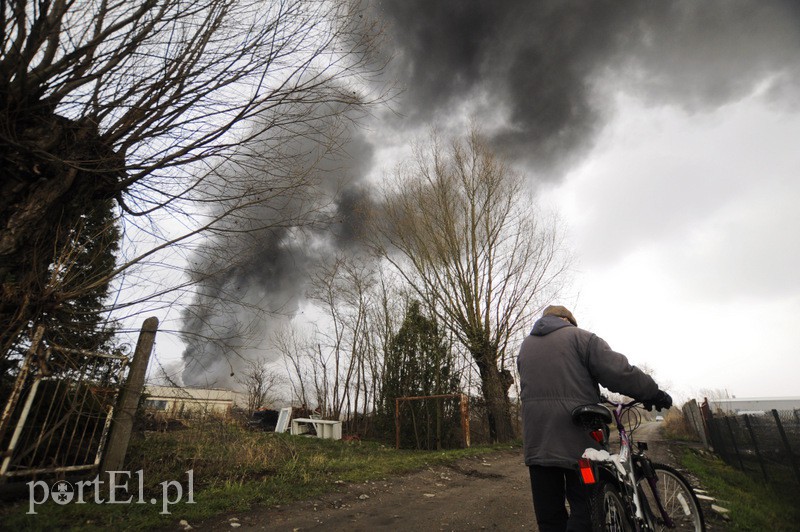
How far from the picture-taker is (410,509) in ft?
15.1

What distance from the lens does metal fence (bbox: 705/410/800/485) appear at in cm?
458

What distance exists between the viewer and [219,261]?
4402 mm

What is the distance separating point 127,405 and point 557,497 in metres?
4.91

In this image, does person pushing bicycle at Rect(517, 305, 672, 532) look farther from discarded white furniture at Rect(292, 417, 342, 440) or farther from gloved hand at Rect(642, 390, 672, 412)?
discarded white furniture at Rect(292, 417, 342, 440)

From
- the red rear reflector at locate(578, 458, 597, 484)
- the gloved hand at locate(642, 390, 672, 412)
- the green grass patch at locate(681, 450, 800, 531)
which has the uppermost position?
the gloved hand at locate(642, 390, 672, 412)

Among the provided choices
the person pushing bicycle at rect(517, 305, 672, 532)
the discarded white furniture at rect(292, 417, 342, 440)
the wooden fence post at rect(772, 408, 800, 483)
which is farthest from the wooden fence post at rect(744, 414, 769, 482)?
the discarded white furniture at rect(292, 417, 342, 440)

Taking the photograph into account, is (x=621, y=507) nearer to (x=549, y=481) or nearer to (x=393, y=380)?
(x=549, y=481)

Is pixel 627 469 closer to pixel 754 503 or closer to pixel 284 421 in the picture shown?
pixel 754 503

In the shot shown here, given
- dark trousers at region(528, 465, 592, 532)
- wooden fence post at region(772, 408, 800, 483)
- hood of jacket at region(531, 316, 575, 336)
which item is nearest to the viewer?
dark trousers at region(528, 465, 592, 532)

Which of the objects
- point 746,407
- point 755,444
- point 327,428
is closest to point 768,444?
point 755,444

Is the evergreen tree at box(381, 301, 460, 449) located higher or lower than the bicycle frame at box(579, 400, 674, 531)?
higher

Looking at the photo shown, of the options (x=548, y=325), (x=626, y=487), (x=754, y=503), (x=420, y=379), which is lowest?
(x=754, y=503)

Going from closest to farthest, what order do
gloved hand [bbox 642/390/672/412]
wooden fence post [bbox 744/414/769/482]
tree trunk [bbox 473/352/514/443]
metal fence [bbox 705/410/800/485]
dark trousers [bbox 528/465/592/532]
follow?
dark trousers [bbox 528/465/592/532] < gloved hand [bbox 642/390/672/412] < metal fence [bbox 705/410/800/485] < wooden fence post [bbox 744/414/769/482] < tree trunk [bbox 473/352/514/443]

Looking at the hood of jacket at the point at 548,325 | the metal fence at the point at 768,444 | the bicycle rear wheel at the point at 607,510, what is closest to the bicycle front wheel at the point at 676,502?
the bicycle rear wheel at the point at 607,510
